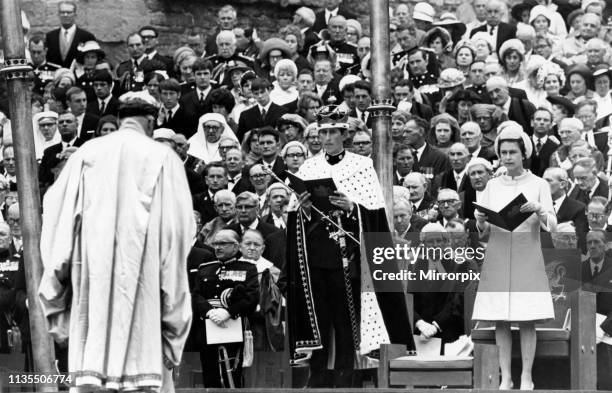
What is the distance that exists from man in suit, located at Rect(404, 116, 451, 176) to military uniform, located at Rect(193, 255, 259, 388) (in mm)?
3369

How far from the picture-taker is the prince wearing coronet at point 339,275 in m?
13.7

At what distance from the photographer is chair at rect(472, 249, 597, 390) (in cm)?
1307

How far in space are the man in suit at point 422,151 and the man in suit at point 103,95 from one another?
3.41 m

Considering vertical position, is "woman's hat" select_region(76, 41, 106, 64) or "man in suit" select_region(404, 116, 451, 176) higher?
"woman's hat" select_region(76, 41, 106, 64)

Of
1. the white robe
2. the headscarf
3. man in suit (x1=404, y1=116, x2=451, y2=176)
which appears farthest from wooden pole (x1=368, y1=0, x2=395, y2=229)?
the white robe

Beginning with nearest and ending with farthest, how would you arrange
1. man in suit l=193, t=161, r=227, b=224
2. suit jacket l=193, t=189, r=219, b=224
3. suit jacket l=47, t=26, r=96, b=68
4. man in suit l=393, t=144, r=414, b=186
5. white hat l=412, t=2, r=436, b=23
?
suit jacket l=193, t=189, r=219, b=224 < man in suit l=193, t=161, r=227, b=224 < man in suit l=393, t=144, r=414, b=186 < suit jacket l=47, t=26, r=96, b=68 < white hat l=412, t=2, r=436, b=23

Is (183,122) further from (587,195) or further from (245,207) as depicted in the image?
(587,195)

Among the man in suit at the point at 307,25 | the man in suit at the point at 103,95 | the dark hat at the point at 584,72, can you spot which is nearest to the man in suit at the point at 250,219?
the man in suit at the point at 103,95

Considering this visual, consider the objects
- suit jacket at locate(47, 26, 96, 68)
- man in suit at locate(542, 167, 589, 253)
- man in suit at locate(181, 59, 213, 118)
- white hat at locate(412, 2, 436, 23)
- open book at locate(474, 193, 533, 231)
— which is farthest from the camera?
white hat at locate(412, 2, 436, 23)

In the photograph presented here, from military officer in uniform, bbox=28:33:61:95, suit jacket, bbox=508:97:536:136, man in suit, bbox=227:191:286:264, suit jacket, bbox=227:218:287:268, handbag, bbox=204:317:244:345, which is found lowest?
handbag, bbox=204:317:244:345

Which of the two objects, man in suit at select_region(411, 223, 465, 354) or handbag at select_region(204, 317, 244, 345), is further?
handbag at select_region(204, 317, 244, 345)

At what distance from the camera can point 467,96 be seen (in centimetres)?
1861

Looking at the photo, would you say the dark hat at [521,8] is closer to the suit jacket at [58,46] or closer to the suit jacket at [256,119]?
the suit jacket at [256,119]

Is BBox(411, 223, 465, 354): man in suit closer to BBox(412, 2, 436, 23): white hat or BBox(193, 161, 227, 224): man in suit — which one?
BBox(193, 161, 227, 224): man in suit
